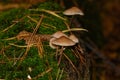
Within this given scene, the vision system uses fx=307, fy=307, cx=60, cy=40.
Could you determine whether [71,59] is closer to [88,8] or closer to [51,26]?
[51,26]

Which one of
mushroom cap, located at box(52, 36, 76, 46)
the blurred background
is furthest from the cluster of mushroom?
the blurred background

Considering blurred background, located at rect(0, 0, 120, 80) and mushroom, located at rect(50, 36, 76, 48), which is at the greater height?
mushroom, located at rect(50, 36, 76, 48)

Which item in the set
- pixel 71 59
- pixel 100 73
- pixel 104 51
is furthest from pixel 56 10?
pixel 104 51

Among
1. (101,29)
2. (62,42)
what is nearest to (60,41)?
(62,42)

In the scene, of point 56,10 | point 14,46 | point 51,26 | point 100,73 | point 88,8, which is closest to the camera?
point 14,46

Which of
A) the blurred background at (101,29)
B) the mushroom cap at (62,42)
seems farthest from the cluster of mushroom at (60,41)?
the blurred background at (101,29)

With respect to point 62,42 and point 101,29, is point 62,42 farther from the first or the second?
point 101,29

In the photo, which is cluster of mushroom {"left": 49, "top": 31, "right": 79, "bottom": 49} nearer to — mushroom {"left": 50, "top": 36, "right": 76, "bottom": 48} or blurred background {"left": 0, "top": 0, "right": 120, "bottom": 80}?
mushroom {"left": 50, "top": 36, "right": 76, "bottom": 48}

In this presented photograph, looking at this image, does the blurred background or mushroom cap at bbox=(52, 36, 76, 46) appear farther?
the blurred background

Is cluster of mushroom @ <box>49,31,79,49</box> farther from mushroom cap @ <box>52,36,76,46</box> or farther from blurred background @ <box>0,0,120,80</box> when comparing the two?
blurred background @ <box>0,0,120,80</box>
